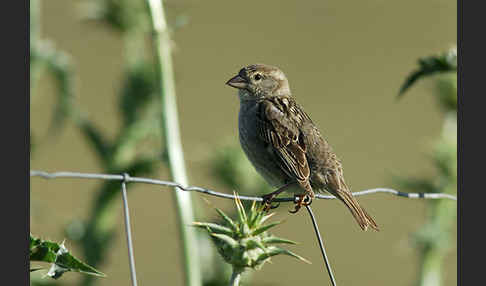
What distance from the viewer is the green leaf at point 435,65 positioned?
365 cm

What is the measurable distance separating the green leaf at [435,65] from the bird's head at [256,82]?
1.06 meters

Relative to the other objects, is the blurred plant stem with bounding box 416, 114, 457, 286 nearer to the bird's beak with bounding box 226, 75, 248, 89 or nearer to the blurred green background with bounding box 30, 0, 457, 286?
the bird's beak with bounding box 226, 75, 248, 89

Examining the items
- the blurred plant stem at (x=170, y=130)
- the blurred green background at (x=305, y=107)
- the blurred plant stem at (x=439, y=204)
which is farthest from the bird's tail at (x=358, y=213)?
the blurred green background at (x=305, y=107)

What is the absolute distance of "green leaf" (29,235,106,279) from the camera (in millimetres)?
2430

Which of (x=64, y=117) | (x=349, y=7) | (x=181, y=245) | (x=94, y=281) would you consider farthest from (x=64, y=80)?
(x=349, y=7)

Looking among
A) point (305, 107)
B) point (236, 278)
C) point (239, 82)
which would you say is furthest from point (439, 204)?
point (305, 107)

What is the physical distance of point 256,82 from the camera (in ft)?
14.8

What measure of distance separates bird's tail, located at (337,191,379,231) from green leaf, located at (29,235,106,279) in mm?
1786

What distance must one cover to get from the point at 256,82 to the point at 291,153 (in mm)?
717

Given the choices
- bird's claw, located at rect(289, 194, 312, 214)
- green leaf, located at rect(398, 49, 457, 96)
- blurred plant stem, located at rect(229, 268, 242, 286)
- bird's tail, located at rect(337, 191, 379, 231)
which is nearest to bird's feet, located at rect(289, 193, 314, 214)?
bird's claw, located at rect(289, 194, 312, 214)

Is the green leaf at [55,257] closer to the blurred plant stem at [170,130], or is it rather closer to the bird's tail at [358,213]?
the blurred plant stem at [170,130]

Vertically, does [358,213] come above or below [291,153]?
below

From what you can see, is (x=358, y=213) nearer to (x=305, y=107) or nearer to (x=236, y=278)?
(x=236, y=278)

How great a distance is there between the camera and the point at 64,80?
5.32 m
